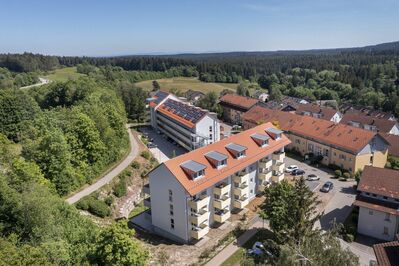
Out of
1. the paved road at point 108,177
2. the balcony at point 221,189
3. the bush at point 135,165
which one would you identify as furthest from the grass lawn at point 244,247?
the bush at point 135,165

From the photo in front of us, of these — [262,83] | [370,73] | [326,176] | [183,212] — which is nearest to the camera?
[183,212]

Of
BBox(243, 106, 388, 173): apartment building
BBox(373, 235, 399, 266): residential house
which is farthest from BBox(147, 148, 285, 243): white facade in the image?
BBox(243, 106, 388, 173): apartment building

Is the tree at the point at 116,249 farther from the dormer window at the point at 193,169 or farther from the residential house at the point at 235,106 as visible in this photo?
the residential house at the point at 235,106

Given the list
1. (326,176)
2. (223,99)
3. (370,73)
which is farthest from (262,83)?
(326,176)

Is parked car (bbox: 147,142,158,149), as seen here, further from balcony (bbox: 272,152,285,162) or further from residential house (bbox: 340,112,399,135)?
residential house (bbox: 340,112,399,135)

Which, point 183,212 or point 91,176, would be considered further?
point 91,176

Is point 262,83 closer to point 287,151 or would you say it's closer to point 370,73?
point 370,73
